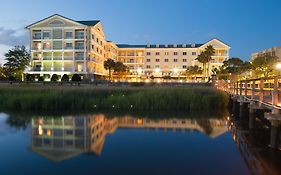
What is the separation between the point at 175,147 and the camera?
1275cm

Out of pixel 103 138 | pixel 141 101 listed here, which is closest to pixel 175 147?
pixel 103 138

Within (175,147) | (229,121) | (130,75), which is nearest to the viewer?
(175,147)

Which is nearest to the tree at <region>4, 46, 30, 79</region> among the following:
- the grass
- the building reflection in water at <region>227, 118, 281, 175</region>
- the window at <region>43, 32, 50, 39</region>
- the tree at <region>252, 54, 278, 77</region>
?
the window at <region>43, 32, 50, 39</region>

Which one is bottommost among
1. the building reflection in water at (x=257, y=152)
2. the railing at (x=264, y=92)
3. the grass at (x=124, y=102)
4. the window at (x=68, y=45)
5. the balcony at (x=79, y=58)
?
the building reflection in water at (x=257, y=152)

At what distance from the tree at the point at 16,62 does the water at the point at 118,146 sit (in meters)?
60.4

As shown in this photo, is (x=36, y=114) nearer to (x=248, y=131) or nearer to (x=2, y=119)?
(x=2, y=119)

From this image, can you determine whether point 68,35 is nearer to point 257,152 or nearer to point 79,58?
point 79,58

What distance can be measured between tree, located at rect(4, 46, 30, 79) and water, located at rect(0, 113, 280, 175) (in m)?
60.4

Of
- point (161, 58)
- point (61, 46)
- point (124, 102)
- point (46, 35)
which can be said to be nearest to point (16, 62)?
point (46, 35)

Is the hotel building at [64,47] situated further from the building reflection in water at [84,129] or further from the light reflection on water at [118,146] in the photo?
the light reflection on water at [118,146]

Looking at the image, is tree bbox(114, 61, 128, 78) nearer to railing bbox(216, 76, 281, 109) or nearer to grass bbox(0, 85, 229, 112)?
grass bbox(0, 85, 229, 112)

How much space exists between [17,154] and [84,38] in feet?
186

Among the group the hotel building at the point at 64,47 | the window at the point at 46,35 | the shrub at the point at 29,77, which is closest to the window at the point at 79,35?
the hotel building at the point at 64,47

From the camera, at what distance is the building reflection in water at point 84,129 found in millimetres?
12258
